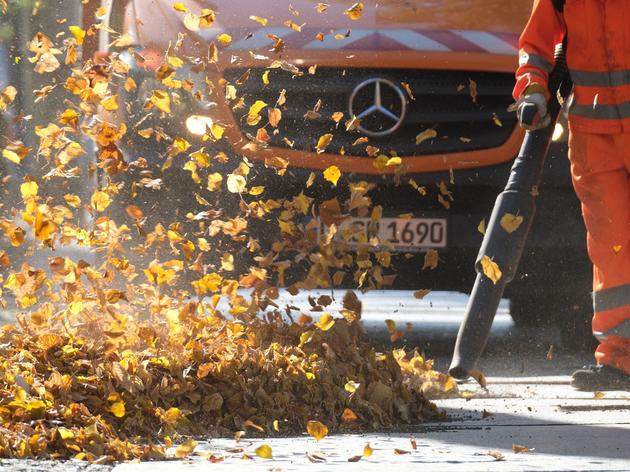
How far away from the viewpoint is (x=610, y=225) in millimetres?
5840

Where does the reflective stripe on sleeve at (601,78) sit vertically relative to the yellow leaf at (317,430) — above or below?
above

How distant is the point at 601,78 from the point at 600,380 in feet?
3.79

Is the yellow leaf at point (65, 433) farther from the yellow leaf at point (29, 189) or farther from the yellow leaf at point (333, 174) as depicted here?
the yellow leaf at point (333, 174)

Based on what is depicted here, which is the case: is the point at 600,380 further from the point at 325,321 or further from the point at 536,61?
the point at 536,61

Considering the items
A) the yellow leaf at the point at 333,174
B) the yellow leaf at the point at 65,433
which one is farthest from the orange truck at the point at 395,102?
the yellow leaf at the point at 65,433

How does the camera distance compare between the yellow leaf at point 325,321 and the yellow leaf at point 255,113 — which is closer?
the yellow leaf at point 325,321

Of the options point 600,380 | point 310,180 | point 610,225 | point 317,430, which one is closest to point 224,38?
point 310,180

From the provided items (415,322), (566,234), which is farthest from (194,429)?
(415,322)

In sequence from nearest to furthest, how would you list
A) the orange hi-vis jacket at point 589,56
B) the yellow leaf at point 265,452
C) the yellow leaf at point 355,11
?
the yellow leaf at point 265,452 < the orange hi-vis jacket at point 589,56 < the yellow leaf at point 355,11

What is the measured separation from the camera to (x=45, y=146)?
19.4 ft

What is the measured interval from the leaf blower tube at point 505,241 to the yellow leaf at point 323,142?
961 millimetres

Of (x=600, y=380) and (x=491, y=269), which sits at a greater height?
(x=491, y=269)

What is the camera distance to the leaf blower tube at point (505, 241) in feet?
17.9

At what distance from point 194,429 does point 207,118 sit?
222cm
